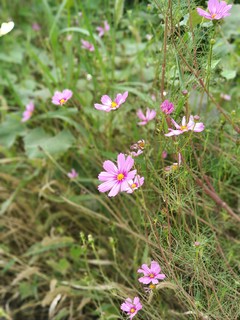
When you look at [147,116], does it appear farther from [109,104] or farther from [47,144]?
[47,144]

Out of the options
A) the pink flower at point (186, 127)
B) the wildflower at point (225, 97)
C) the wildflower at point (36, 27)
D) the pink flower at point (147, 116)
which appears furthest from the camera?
the wildflower at point (36, 27)

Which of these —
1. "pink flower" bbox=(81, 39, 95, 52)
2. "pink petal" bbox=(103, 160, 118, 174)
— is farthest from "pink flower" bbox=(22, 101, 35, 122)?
"pink petal" bbox=(103, 160, 118, 174)

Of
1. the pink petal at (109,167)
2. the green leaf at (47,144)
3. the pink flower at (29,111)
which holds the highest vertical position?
the pink petal at (109,167)

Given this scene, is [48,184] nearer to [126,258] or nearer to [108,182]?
[126,258]

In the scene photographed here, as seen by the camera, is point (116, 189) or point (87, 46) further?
point (87, 46)

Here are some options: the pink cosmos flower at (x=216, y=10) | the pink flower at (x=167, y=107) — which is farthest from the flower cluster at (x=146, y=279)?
the pink cosmos flower at (x=216, y=10)

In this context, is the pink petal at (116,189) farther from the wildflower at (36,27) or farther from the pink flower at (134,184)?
the wildflower at (36,27)

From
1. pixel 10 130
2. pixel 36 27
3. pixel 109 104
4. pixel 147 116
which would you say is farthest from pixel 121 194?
pixel 36 27

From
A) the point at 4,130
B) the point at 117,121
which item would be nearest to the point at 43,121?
the point at 4,130
